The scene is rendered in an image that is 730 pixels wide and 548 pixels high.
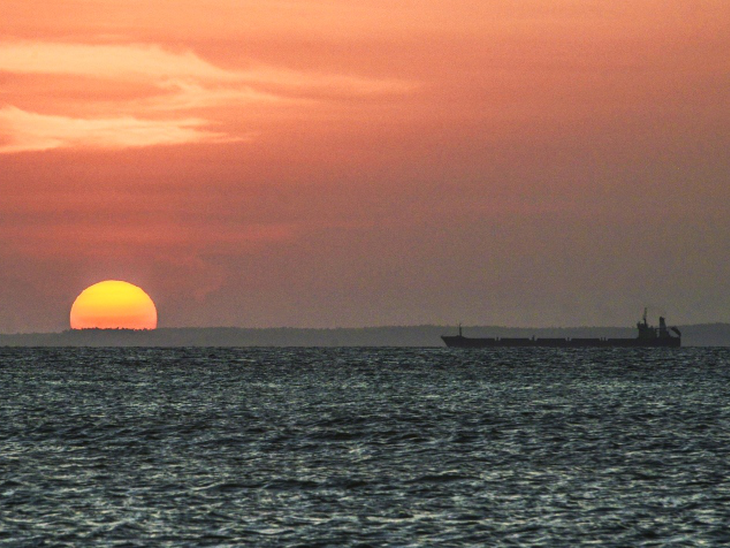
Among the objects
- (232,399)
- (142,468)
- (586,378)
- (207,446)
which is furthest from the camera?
(586,378)

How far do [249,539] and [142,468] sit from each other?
17.6 metres

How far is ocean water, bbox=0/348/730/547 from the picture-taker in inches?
1341

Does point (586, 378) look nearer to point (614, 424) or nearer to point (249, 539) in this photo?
point (614, 424)

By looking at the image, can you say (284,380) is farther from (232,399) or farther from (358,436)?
(358,436)

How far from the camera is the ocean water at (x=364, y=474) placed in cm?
3406

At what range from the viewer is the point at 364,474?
153ft

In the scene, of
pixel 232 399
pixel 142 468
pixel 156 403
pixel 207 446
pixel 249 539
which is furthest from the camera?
pixel 232 399

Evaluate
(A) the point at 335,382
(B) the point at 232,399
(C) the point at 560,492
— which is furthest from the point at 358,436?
(A) the point at 335,382

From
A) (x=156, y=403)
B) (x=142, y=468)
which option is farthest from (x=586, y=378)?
(x=142, y=468)

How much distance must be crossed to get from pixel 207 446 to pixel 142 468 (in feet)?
31.9

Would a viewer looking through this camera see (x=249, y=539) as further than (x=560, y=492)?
No

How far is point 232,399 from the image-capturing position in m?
102

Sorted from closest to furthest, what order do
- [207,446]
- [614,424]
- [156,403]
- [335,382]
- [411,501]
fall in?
[411,501] < [207,446] < [614,424] < [156,403] < [335,382]

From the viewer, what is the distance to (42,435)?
211 feet
